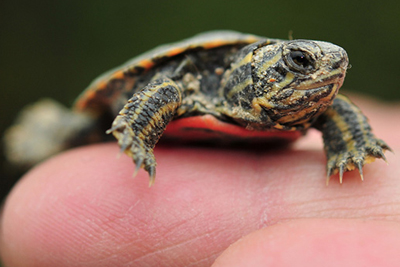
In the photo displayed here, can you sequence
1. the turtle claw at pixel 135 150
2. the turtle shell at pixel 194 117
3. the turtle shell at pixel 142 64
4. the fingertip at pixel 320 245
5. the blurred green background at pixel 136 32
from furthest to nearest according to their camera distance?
1. the blurred green background at pixel 136 32
2. the turtle shell at pixel 142 64
3. the turtle shell at pixel 194 117
4. the turtle claw at pixel 135 150
5. the fingertip at pixel 320 245

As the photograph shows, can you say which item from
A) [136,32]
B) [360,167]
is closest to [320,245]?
[360,167]

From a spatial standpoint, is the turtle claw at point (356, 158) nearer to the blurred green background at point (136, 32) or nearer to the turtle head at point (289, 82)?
the turtle head at point (289, 82)

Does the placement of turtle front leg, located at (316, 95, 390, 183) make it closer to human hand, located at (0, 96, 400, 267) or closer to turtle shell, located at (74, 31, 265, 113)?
human hand, located at (0, 96, 400, 267)

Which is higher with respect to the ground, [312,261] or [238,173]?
[312,261]

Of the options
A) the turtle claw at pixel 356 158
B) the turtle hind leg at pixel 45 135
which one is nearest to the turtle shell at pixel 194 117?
Result: the turtle claw at pixel 356 158

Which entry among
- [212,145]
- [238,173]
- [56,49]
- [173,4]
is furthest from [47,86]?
[238,173]

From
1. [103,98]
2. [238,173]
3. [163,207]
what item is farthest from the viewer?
[103,98]

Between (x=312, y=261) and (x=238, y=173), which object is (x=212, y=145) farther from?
(x=312, y=261)

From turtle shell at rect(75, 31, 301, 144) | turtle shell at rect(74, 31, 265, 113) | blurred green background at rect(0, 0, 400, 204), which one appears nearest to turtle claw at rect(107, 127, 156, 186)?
turtle shell at rect(75, 31, 301, 144)

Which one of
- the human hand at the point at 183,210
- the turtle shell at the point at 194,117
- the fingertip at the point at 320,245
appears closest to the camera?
the fingertip at the point at 320,245
